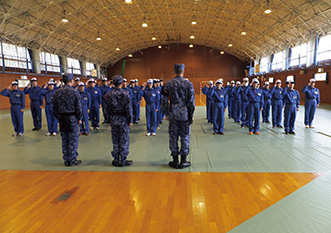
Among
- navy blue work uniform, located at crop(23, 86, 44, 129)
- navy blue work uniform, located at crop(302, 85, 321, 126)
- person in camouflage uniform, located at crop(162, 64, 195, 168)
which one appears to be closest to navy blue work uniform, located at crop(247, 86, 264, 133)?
navy blue work uniform, located at crop(302, 85, 321, 126)

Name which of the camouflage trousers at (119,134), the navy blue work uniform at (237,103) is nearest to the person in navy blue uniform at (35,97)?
the camouflage trousers at (119,134)

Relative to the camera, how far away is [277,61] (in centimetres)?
2714

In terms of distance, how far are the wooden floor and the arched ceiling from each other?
17059mm

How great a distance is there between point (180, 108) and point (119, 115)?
4.11 ft

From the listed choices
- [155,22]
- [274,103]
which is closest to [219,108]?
[274,103]

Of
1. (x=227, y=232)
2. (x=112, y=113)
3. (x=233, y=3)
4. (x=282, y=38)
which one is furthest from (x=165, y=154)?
(x=282, y=38)

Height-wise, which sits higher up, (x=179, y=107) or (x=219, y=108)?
(x=179, y=107)

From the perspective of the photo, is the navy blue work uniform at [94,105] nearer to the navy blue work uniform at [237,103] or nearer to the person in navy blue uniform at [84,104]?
the person in navy blue uniform at [84,104]

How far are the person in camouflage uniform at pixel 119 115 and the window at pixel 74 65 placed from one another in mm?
27036

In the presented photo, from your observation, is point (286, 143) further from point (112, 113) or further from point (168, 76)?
point (168, 76)

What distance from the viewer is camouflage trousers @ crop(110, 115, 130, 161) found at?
13.9 feet

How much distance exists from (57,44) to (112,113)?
25001 millimetres

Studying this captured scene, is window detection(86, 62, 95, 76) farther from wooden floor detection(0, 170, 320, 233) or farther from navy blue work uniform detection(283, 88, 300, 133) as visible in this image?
wooden floor detection(0, 170, 320, 233)

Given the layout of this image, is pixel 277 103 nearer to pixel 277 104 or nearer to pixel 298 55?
pixel 277 104
